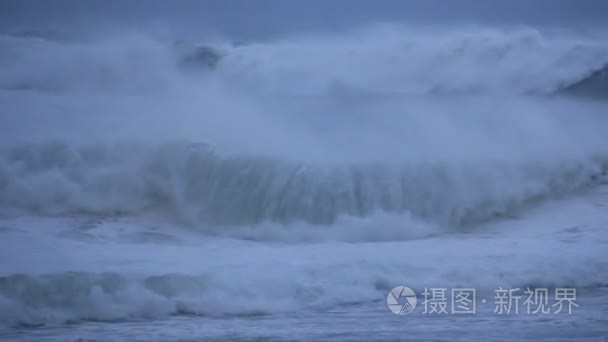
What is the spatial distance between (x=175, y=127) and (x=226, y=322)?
193 inches

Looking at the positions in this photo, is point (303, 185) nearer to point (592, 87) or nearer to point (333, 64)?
point (333, 64)

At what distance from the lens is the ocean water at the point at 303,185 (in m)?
5.66

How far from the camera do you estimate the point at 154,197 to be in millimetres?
9180

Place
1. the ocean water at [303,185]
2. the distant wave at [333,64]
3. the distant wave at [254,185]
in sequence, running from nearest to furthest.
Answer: the ocean water at [303,185]
the distant wave at [254,185]
the distant wave at [333,64]

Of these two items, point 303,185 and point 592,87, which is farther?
point 592,87

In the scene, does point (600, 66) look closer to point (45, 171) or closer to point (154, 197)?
point (154, 197)

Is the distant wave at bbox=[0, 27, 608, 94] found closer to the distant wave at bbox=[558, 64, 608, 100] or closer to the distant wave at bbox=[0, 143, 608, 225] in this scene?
the distant wave at bbox=[558, 64, 608, 100]

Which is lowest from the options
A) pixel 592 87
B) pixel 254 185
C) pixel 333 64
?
pixel 254 185

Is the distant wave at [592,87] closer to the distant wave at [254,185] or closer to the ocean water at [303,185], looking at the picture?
the ocean water at [303,185]

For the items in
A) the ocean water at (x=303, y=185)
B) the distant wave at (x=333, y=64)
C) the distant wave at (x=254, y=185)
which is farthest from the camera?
the distant wave at (x=333, y=64)

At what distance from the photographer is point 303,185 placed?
28.5 feet

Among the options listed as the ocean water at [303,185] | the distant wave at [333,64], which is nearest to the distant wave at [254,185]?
the ocean water at [303,185]

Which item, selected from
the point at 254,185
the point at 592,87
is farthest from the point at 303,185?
the point at 592,87

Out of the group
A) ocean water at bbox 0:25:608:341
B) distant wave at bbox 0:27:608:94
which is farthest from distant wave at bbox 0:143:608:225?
distant wave at bbox 0:27:608:94
